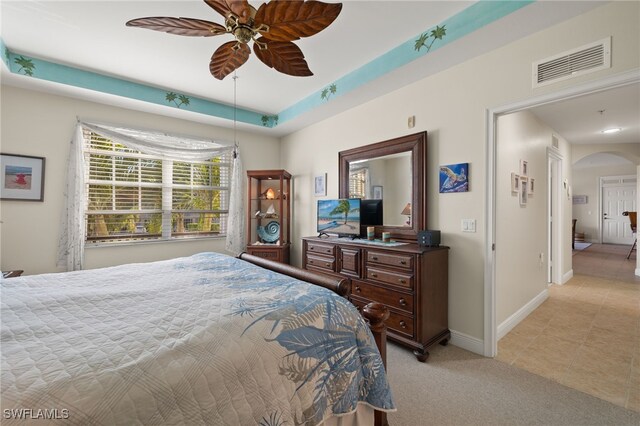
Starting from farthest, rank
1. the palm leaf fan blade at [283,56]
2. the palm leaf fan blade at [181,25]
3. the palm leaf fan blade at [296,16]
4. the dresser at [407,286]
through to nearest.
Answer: the dresser at [407,286], the palm leaf fan blade at [283,56], the palm leaf fan blade at [181,25], the palm leaf fan blade at [296,16]

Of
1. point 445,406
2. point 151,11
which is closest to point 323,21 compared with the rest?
point 151,11

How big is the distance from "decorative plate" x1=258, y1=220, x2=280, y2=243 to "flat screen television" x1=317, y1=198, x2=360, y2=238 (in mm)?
1082

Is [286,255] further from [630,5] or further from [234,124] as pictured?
[630,5]

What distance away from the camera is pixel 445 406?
1760 millimetres

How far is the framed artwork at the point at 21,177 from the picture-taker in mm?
2795

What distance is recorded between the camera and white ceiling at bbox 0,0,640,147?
2.02 meters

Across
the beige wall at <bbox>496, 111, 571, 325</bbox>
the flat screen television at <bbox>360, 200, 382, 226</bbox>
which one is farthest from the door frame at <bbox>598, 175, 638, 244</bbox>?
the flat screen television at <bbox>360, 200, 382, 226</bbox>

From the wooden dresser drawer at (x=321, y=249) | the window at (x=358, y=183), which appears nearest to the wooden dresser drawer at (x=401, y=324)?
the wooden dresser drawer at (x=321, y=249)

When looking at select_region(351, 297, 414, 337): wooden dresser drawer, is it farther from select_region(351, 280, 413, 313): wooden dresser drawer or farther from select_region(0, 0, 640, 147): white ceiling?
select_region(0, 0, 640, 147): white ceiling

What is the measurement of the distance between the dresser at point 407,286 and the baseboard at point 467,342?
0.19ft

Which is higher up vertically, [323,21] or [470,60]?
[470,60]

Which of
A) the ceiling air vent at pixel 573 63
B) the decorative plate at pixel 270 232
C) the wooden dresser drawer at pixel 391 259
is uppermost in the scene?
the ceiling air vent at pixel 573 63

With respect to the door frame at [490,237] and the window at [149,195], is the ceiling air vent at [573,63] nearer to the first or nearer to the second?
the door frame at [490,237]

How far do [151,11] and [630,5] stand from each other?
129 inches
